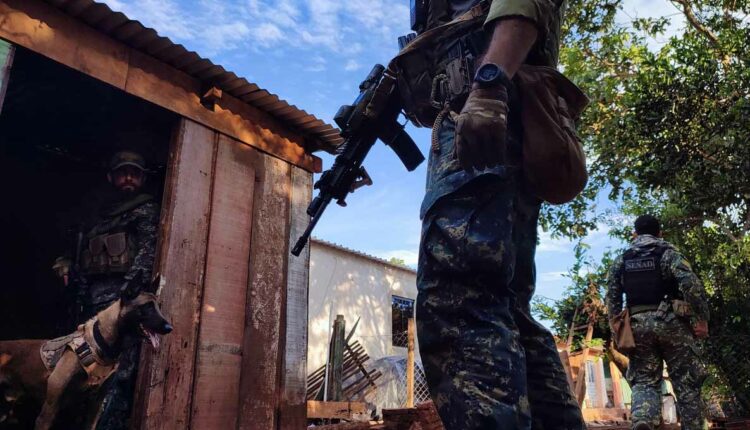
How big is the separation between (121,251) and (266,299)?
1.15m

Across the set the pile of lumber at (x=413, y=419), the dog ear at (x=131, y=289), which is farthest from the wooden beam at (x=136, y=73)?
the pile of lumber at (x=413, y=419)

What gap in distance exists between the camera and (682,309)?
187 inches

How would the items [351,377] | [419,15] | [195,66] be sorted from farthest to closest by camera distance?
[351,377], [195,66], [419,15]

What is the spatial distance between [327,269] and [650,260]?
9.84m

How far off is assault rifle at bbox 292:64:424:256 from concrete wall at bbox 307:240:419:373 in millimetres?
10481

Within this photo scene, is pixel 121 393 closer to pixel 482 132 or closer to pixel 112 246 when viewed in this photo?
pixel 112 246

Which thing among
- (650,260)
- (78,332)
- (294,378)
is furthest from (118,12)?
(650,260)

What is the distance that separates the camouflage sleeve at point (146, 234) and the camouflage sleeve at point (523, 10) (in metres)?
3.19

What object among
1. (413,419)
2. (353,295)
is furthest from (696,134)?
(353,295)

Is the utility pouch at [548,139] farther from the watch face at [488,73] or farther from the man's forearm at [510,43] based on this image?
the watch face at [488,73]

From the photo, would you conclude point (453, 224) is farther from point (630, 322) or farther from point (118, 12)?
point (630, 322)

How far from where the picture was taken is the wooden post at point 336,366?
301 inches

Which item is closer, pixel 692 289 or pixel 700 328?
pixel 692 289

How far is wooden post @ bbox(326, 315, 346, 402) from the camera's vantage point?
764 cm
